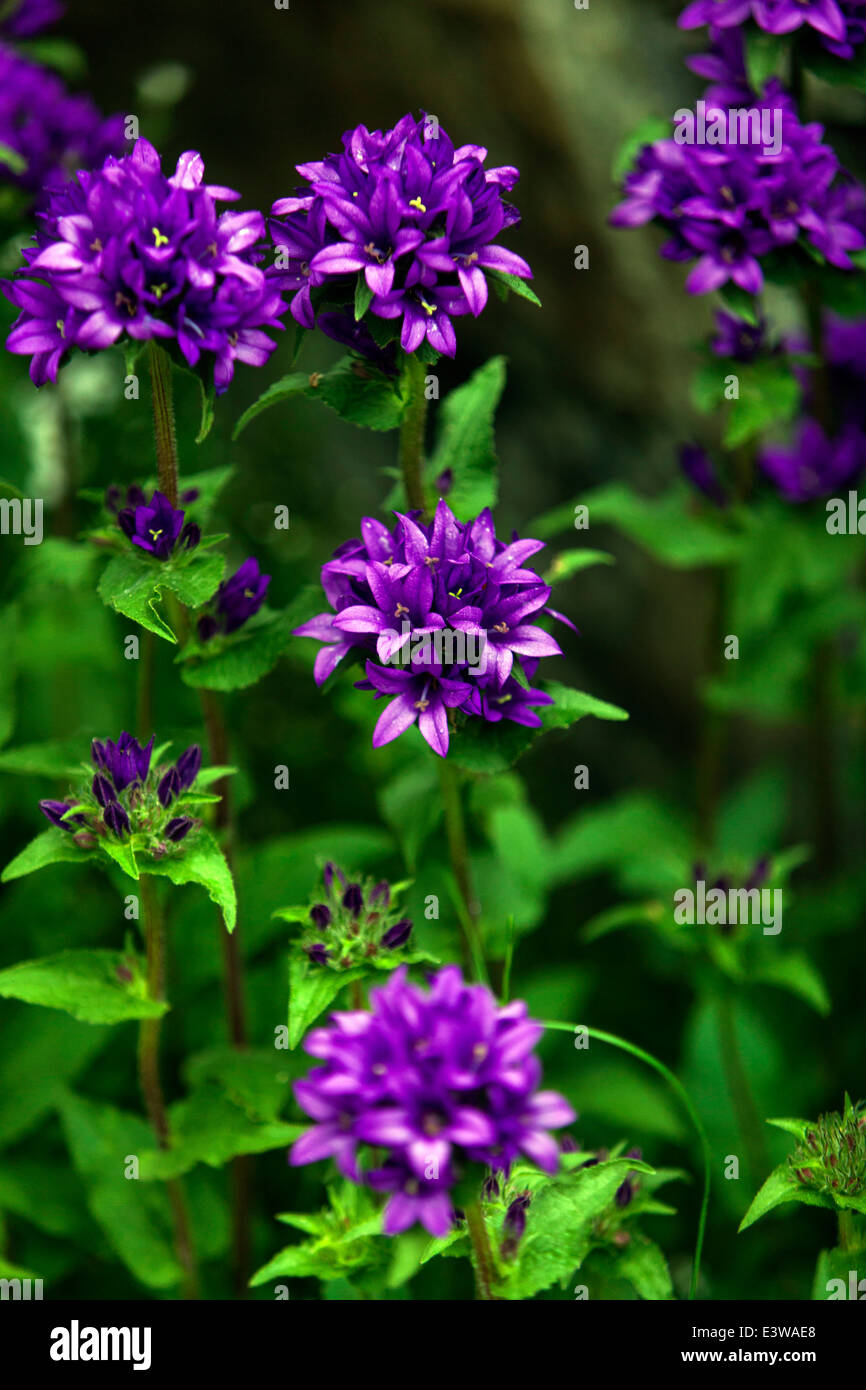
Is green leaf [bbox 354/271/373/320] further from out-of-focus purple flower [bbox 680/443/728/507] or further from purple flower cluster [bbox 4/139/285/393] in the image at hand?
out-of-focus purple flower [bbox 680/443/728/507]

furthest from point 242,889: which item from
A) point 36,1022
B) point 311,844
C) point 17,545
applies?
point 17,545

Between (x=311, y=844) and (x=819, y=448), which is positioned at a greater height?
(x=819, y=448)

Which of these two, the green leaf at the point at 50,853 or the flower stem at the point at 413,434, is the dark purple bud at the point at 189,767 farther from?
the flower stem at the point at 413,434

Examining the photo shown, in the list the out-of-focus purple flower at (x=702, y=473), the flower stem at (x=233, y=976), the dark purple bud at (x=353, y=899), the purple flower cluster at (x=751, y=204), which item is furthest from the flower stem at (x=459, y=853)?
the out-of-focus purple flower at (x=702, y=473)

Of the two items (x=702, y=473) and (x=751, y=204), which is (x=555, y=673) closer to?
(x=702, y=473)

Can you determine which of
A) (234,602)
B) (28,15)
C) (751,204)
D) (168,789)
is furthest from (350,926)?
(28,15)

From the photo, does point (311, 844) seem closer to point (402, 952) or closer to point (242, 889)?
point (242, 889)

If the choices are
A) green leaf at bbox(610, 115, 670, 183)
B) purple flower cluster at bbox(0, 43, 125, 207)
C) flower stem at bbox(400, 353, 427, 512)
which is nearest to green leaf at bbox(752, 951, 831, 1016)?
flower stem at bbox(400, 353, 427, 512)
